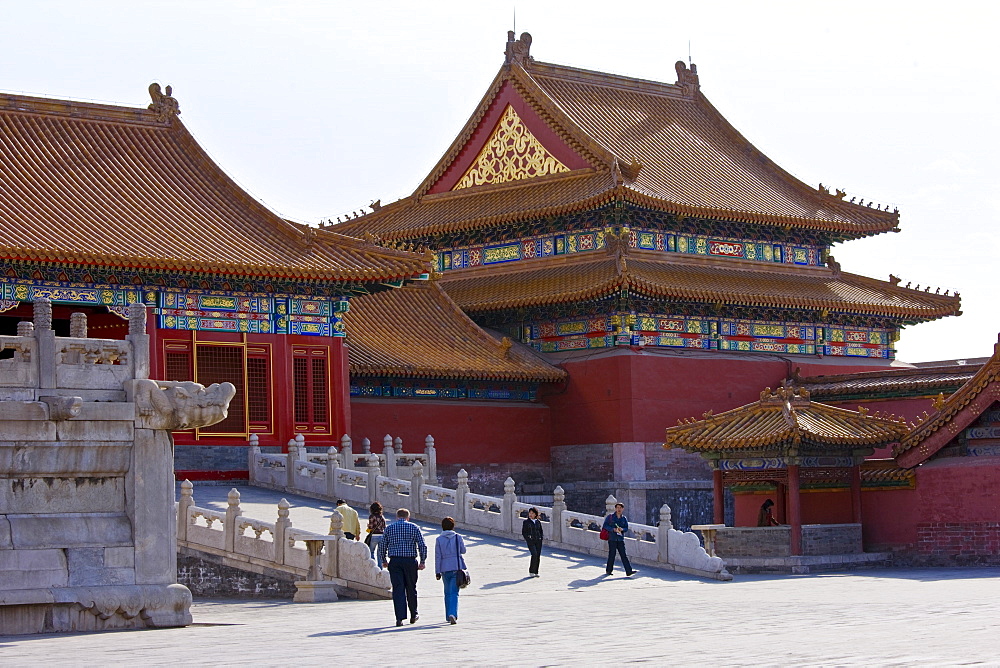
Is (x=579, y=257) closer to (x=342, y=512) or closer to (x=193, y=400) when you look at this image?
(x=342, y=512)

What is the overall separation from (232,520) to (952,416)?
1310cm

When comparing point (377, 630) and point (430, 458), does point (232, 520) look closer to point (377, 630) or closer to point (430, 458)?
point (377, 630)

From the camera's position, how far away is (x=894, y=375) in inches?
1585

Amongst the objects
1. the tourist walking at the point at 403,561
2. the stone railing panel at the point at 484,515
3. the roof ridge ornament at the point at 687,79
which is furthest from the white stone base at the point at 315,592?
the roof ridge ornament at the point at 687,79

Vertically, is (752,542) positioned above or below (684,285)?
below

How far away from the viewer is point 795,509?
3206cm

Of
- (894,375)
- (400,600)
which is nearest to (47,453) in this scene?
(400,600)

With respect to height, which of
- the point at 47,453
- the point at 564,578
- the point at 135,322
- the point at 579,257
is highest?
the point at 579,257

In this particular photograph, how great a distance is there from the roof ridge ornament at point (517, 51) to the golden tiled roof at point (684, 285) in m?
5.77

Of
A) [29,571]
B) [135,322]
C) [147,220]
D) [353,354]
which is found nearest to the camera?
[29,571]

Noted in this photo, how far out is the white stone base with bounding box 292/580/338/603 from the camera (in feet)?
79.2

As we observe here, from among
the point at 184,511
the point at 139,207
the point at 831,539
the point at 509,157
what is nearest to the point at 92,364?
the point at 184,511

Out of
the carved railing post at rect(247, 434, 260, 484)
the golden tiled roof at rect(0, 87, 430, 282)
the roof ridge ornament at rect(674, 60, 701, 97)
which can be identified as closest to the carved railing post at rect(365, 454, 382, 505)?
the carved railing post at rect(247, 434, 260, 484)

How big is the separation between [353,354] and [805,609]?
1928 cm
